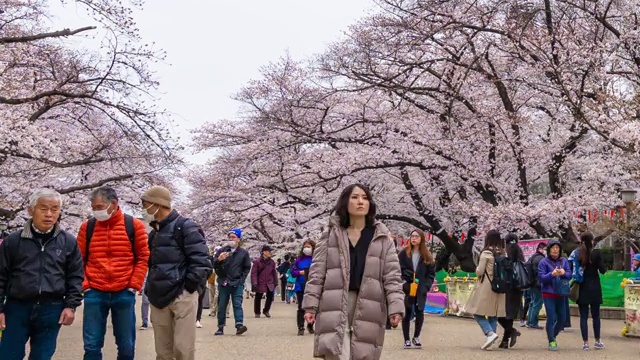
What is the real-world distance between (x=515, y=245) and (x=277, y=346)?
11.0ft

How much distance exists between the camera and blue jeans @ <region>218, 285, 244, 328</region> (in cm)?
1317

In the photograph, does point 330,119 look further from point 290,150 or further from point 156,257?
point 156,257

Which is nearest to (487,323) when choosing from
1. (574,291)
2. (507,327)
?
(507,327)

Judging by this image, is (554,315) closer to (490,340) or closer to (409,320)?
(490,340)

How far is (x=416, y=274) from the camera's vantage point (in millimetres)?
11633

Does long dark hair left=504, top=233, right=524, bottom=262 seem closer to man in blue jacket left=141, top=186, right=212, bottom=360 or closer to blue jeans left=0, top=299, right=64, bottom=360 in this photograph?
man in blue jacket left=141, top=186, right=212, bottom=360

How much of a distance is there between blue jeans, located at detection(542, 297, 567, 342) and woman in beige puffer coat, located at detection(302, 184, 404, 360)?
612 centimetres

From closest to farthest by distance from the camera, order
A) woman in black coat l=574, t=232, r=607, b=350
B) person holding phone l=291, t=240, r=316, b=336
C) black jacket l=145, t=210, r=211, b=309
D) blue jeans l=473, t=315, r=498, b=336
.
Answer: black jacket l=145, t=210, r=211, b=309
blue jeans l=473, t=315, r=498, b=336
woman in black coat l=574, t=232, r=607, b=350
person holding phone l=291, t=240, r=316, b=336

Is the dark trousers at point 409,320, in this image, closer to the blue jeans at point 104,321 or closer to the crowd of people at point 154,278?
the crowd of people at point 154,278

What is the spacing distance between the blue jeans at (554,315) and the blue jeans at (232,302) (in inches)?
176

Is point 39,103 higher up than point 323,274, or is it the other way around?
point 39,103

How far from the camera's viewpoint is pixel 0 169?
23.7 meters

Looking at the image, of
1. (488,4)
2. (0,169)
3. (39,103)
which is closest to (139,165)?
(39,103)

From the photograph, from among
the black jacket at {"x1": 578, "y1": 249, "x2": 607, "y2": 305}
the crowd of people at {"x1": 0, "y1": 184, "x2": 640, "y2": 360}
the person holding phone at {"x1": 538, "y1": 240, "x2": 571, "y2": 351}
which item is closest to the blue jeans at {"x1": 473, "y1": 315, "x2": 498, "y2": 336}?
the person holding phone at {"x1": 538, "y1": 240, "x2": 571, "y2": 351}
